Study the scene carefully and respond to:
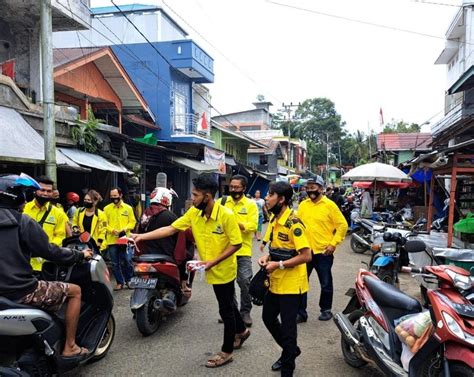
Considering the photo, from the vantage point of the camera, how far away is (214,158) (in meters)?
17.8

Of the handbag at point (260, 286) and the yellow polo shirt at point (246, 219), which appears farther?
the yellow polo shirt at point (246, 219)

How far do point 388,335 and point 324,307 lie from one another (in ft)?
6.64

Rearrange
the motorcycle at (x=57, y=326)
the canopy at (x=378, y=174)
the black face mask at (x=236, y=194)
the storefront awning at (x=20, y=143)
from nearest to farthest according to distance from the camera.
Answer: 1. the motorcycle at (x=57, y=326)
2. the black face mask at (x=236, y=194)
3. the storefront awning at (x=20, y=143)
4. the canopy at (x=378, y=174)

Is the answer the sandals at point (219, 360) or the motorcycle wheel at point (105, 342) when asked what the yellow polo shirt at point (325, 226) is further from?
the motorcycle wheel at point (105, 342)

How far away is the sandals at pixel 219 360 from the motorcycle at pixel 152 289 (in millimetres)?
997

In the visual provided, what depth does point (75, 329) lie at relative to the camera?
134 inches

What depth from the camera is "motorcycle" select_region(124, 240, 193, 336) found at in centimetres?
454

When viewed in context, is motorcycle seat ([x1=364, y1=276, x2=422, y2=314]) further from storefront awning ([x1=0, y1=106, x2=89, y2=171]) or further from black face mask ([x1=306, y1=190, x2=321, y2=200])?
storefront awning ([x1=0, y1=106, x2=89, y2=171])

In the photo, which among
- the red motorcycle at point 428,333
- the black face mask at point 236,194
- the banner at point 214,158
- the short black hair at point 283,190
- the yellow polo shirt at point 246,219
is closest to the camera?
the red motorcycle at point 428,333

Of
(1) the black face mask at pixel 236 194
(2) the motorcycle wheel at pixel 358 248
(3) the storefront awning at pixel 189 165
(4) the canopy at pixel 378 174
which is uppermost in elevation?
(3) the storefront awning at pixel 189 165

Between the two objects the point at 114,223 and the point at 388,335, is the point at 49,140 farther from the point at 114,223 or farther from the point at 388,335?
the point at 388,335

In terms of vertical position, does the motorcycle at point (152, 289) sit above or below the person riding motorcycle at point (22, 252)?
below

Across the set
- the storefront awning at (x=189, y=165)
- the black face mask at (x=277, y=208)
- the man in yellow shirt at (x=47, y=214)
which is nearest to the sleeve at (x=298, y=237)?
the black face mask at (x=277, y=208)

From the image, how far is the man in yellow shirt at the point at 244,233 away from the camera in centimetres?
509
